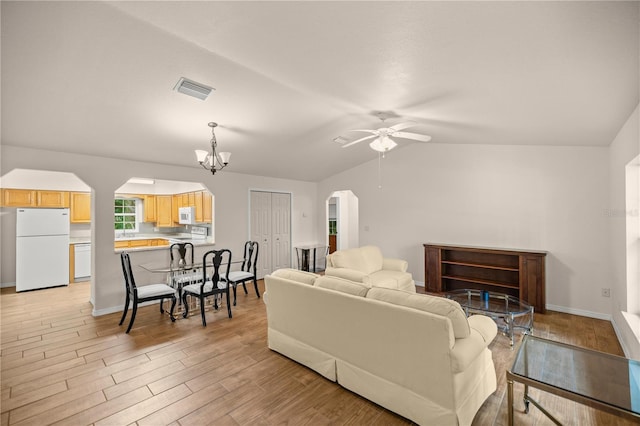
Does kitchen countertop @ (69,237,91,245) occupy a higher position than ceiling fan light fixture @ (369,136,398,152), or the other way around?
ceiling fan light fixture @ (369,136,398,152)

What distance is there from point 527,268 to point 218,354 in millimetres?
4494

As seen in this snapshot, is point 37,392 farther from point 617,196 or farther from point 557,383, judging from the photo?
point 617,196

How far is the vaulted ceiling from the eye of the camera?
5.58 ft

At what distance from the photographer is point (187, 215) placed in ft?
20.6

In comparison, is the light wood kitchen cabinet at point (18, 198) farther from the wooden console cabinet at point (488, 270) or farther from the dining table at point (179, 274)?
the wooden console cabinet at point (488, 270)

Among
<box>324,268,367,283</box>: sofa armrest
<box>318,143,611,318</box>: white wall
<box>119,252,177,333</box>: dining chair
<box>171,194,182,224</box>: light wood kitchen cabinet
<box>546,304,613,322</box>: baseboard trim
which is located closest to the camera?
<box>324,268,367,283</box>: sofa armrest

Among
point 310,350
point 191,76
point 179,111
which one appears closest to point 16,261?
point 179,111

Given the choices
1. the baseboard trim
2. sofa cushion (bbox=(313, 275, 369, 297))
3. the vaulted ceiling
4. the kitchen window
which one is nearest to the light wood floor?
the baseboard trim

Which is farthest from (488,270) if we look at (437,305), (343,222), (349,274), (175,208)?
(175,208)

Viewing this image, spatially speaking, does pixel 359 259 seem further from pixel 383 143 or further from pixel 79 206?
pixel 79 206

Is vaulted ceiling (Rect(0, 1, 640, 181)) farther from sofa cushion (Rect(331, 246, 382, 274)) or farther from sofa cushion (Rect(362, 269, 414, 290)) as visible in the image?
sofa cushion (Rect(362, 269, 414, 290))

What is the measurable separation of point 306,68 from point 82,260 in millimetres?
6661

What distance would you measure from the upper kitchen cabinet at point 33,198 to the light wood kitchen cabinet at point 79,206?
0.33 feet

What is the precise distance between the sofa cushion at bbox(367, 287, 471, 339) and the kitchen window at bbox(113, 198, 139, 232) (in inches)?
299
